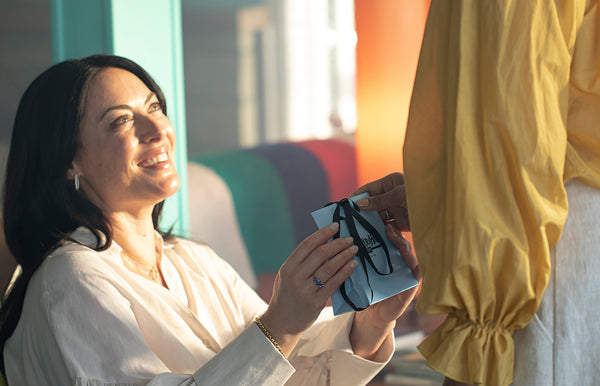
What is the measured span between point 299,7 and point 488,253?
4.77m

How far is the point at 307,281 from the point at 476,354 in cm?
43

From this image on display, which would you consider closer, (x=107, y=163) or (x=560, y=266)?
(x=560, y=266)

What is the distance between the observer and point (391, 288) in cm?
106

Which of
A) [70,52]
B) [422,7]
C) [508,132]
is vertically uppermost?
[422,7]

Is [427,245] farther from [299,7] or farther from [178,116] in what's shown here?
[299,7]

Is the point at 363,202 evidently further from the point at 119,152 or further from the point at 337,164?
the point at 337,164

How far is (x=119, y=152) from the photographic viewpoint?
55.2 inches

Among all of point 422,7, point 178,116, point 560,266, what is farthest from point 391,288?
point 422,7

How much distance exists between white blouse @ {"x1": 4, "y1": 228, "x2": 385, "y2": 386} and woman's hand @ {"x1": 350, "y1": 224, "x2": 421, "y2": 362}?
0.08 ft

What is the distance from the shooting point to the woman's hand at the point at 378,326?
1.25 metres

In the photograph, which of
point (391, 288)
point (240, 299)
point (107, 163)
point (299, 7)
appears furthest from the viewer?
point (299, 7)

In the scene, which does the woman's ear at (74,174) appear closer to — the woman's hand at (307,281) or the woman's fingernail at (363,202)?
the woman's hand at (307,281)

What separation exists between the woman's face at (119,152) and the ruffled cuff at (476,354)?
89 centimetres

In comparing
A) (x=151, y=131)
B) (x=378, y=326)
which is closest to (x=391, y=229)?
(x=378, y=326)
